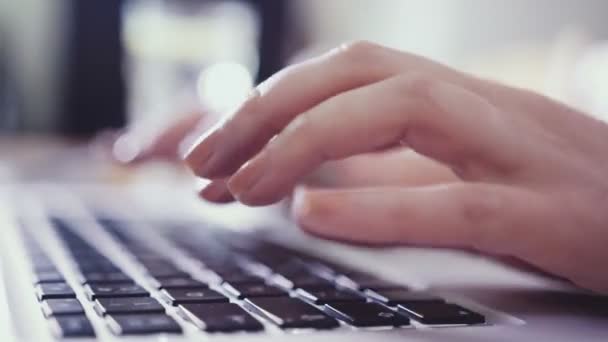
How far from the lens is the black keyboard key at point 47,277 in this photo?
0.41 metres

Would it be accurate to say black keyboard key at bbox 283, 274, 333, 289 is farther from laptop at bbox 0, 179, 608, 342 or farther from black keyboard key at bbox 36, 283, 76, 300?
black keyboard key at bbox 36, 283, 76, 300

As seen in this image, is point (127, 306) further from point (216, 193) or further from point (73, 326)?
point (216, 193)

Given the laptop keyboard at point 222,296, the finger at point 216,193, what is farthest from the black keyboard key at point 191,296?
the finger at point 216,193

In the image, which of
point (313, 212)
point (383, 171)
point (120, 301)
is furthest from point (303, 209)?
point (383, 171)

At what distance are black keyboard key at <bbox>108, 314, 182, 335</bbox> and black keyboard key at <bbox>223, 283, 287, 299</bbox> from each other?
0.08 metres

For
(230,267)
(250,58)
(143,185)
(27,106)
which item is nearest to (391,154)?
(230,267)

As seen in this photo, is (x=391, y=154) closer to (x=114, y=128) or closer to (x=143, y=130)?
(x=143, y=130)

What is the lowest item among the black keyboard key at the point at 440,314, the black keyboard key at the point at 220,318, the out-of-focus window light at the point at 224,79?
the black keyboard key at the point at 220,318

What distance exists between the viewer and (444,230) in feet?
1.42

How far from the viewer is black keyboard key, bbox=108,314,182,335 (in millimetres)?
315

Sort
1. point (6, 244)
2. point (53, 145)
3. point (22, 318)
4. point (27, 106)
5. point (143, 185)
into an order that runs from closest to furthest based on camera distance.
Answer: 1. point (22, 318)
2. point (6, 244)
3. point (143, 185)
4. point (53, 145)
5. point (27, 106)

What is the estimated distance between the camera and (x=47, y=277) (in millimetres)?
421

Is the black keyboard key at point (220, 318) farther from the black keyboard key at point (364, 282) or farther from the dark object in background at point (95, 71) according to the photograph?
the dark object in background at point (95, 71)

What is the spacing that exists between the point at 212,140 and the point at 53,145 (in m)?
1.57
